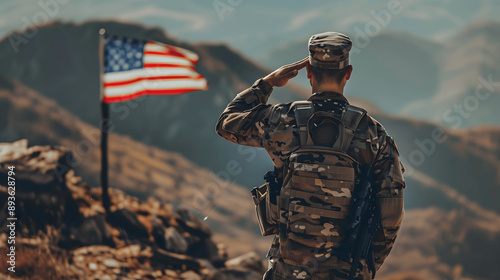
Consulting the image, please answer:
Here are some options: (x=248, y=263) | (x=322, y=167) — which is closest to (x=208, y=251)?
(x=248, y=263)

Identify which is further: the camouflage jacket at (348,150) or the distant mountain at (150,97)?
the distant mountain at (150,97)

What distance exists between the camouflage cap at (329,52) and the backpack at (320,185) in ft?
0.89

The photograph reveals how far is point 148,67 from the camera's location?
854cm

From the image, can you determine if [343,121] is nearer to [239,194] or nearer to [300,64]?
[300,64]

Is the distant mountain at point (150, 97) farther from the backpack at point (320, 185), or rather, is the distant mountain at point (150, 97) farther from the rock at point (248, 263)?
the backpack at point (320, 185)

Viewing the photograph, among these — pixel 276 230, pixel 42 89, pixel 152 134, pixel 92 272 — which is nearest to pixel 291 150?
pixel 276 230

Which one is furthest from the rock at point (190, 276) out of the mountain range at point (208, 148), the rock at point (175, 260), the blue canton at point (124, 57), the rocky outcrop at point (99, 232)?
the mountain range at point (208, 148)

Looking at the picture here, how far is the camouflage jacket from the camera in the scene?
320 cm

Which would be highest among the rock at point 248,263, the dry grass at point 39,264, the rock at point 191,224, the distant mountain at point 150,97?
the distant mountain at point 150,97

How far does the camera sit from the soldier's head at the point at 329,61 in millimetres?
3215

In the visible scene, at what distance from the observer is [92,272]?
6848 millimetres

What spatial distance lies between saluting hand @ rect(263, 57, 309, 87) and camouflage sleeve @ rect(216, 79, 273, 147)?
0.05m

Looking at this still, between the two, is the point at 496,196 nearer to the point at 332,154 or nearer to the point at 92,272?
the point at 92,272

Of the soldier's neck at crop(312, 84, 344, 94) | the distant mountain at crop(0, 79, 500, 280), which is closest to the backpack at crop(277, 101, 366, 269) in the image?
the soldier's neck at crop(312, 84, 344, 94)
